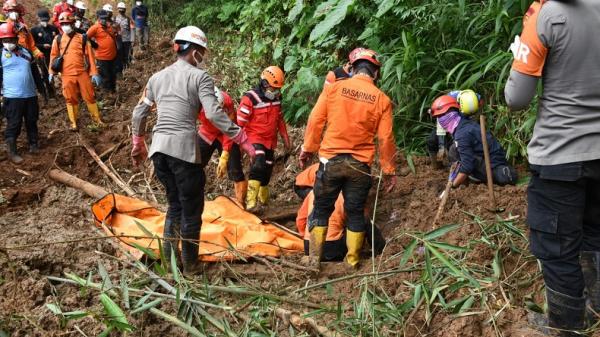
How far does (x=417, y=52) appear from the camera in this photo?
20.2 ft

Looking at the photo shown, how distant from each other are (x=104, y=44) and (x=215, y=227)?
677cm

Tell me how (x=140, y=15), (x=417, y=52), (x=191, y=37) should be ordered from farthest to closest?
(x=140, y=15) < (x=417, y=52) < (x=191, y=37)

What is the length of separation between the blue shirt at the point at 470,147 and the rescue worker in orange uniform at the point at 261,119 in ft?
7.47

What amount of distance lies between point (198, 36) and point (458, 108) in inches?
99.3

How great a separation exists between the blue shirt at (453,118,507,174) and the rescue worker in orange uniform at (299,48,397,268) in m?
0.70

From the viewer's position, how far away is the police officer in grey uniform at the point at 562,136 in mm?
2455

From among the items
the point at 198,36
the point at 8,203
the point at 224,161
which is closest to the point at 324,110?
the point at 198,36

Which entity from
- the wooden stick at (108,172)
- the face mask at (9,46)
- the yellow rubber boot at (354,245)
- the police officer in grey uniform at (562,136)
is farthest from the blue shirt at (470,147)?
the face mask at (9,46)

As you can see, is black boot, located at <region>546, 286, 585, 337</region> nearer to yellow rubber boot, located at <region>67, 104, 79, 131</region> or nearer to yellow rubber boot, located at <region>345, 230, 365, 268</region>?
yellow rubber boot, located at <region>345, 230, 365, 268</region>

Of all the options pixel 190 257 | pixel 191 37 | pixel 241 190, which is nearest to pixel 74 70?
pixel 241 190

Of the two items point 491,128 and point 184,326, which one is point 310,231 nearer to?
point 184,326

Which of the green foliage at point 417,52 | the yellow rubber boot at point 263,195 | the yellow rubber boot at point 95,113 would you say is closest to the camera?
the green foliage at point 417,52

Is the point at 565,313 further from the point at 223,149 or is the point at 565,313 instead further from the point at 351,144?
the point at 223,149

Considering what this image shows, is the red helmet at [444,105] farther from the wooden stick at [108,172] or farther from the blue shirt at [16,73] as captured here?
the blue shirt at [16,73]
